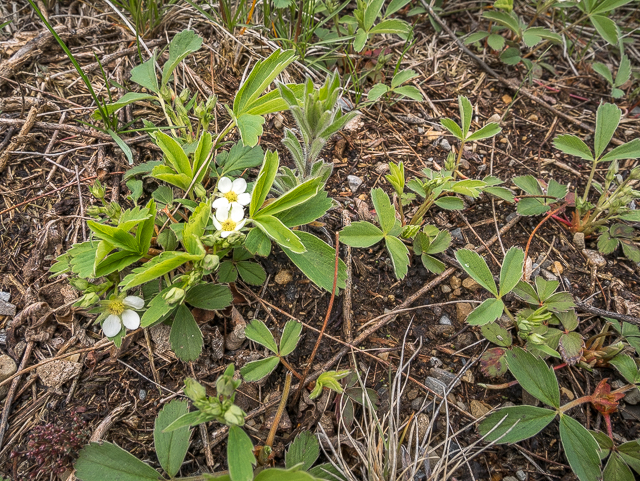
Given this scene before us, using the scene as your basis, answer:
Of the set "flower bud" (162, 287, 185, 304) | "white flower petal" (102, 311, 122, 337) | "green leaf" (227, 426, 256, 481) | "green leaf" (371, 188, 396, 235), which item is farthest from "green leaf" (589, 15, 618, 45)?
"white flower petal" (102, 311, 122, 337)

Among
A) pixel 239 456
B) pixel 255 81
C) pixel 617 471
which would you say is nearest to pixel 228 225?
pixel 255 81

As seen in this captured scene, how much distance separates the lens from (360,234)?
193cm

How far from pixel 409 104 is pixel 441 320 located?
145 centimetres

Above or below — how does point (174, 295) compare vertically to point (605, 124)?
below

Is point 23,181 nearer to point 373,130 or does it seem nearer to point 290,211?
point 290,211

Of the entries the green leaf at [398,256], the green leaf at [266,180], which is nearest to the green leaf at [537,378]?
the green leaf at [398,256]

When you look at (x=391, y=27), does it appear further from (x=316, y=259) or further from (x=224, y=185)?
(x=316, y=259)

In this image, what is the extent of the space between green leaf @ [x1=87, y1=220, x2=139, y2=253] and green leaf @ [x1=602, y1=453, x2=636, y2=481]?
2.10m

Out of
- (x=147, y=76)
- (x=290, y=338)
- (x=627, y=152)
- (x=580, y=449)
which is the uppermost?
(x=147, y=76)

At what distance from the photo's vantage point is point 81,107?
2355 millimetres

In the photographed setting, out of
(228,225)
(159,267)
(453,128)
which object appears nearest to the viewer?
(159,267)

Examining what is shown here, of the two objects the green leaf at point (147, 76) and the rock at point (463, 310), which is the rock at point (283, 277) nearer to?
the rock at point (463, 310)

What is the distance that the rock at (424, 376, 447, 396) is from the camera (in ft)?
6.02

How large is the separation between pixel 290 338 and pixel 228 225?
0.53 m
